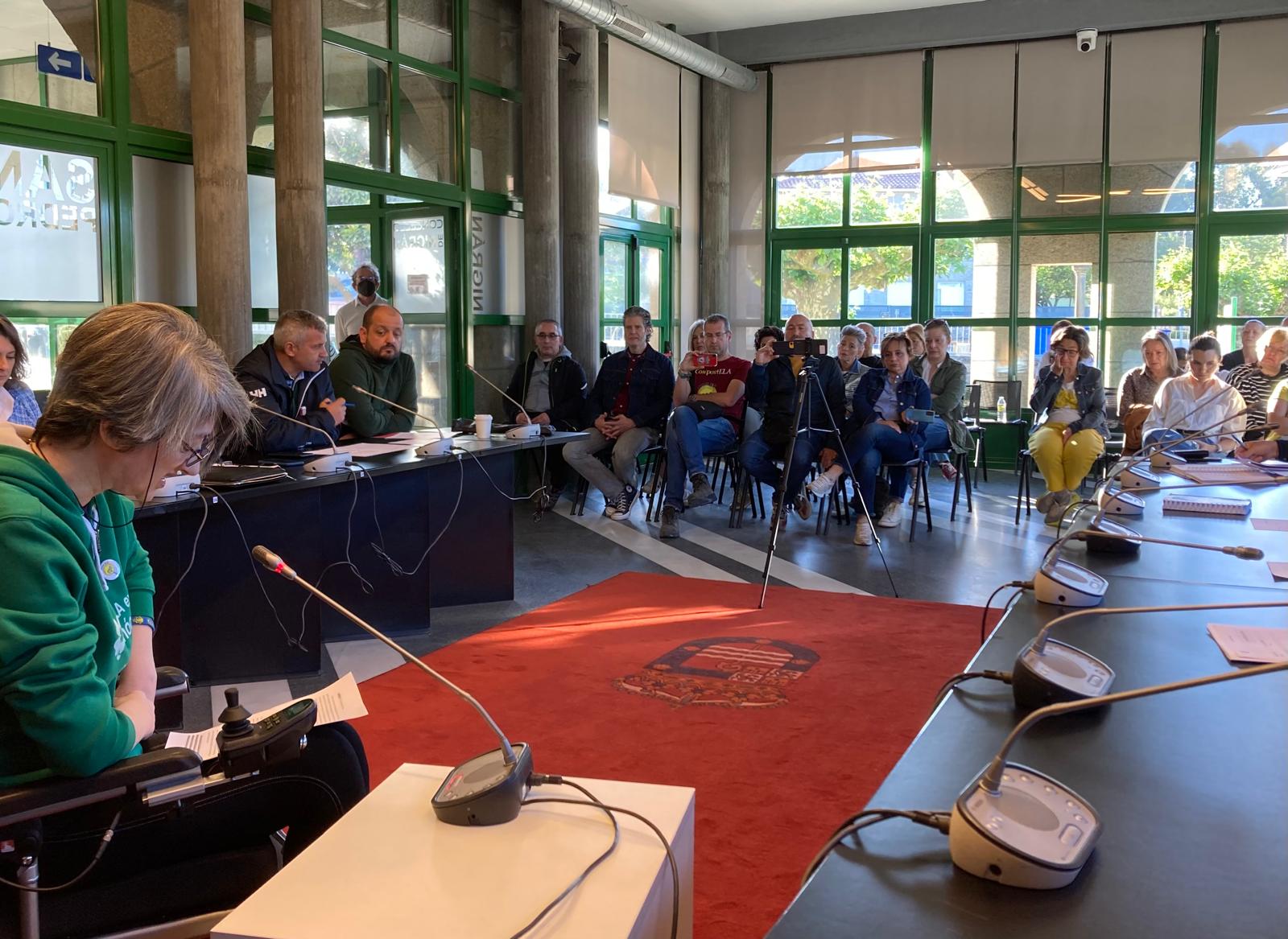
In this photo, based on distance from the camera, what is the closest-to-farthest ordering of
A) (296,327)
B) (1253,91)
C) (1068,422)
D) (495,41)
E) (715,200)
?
1. (296,327)
2. (1068,422)
3. (495,41)
4. (1253,91)
5. (715,200)

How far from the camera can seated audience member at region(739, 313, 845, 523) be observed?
6.80 metres

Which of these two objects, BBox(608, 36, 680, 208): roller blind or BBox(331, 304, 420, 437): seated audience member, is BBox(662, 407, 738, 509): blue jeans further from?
BBox(608, 36, 680, 208): roller blind

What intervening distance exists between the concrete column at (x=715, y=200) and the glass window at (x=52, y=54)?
6.25m

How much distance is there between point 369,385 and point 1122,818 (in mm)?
4261

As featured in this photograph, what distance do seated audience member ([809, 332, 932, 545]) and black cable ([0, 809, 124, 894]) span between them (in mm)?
5461

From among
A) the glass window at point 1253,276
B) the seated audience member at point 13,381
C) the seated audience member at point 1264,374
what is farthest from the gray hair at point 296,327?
the glass window at point 1253,276

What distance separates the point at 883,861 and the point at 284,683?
3.06m

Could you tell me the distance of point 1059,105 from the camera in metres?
9.55

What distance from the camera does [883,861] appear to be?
3.72ft

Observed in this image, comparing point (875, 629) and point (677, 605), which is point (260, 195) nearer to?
point (677, 605)

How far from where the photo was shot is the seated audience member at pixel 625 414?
291 inches

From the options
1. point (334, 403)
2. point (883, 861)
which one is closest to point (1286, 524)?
point (883, 861)

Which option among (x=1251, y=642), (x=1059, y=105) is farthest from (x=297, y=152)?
(x=1059, y=105)

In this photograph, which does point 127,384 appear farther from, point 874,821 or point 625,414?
point 625,414
